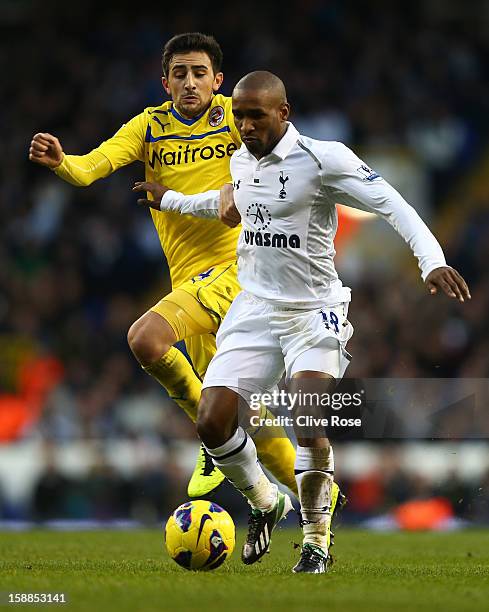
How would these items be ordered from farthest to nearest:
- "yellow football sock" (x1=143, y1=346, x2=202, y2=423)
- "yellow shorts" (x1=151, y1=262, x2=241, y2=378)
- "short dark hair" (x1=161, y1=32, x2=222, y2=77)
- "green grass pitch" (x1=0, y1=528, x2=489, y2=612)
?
"short dark hair" (x1=161, y1=32, x2=222, y2=77)
"yellow football sock" (x1=143, y1=346, x2=202, y2=423)
"yellow shorts" (x1=151, y1=262, x2=241, y2=378)
"green grass pitch" (x1=0, y1=528, x2=489, y2=612)

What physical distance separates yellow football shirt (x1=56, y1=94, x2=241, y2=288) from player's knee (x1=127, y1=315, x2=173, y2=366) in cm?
68

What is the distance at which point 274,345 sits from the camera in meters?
6.52

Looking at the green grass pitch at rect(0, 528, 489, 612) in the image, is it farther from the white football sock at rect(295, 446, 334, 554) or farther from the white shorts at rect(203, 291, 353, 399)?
the white shorts at rect(203, 291, 353, 399)

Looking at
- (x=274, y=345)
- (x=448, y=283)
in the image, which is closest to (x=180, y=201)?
(x=274, y=345)

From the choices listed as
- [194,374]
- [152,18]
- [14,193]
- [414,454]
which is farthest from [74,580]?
[152,18]

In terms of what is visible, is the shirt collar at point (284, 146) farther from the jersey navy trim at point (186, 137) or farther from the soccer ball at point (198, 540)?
the soccer ball at point (198, 540)

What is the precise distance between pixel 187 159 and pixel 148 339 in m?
1.23

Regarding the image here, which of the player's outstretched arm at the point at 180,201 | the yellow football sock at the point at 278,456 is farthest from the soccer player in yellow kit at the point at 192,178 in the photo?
the player's outstretched arm at the point at 180,201

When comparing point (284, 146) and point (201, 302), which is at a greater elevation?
point (284, 146)

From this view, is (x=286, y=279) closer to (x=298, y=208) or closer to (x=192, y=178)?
(x=298, y=208)

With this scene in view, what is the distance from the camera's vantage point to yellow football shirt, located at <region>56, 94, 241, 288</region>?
25.0 feet

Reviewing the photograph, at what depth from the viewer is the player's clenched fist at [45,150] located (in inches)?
279

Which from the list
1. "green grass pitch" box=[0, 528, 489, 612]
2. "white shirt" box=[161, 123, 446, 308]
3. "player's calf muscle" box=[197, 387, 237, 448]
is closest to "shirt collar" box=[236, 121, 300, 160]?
"white shirt" box=[161, 123, 446, 308]

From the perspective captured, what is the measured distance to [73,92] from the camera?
18.4m
